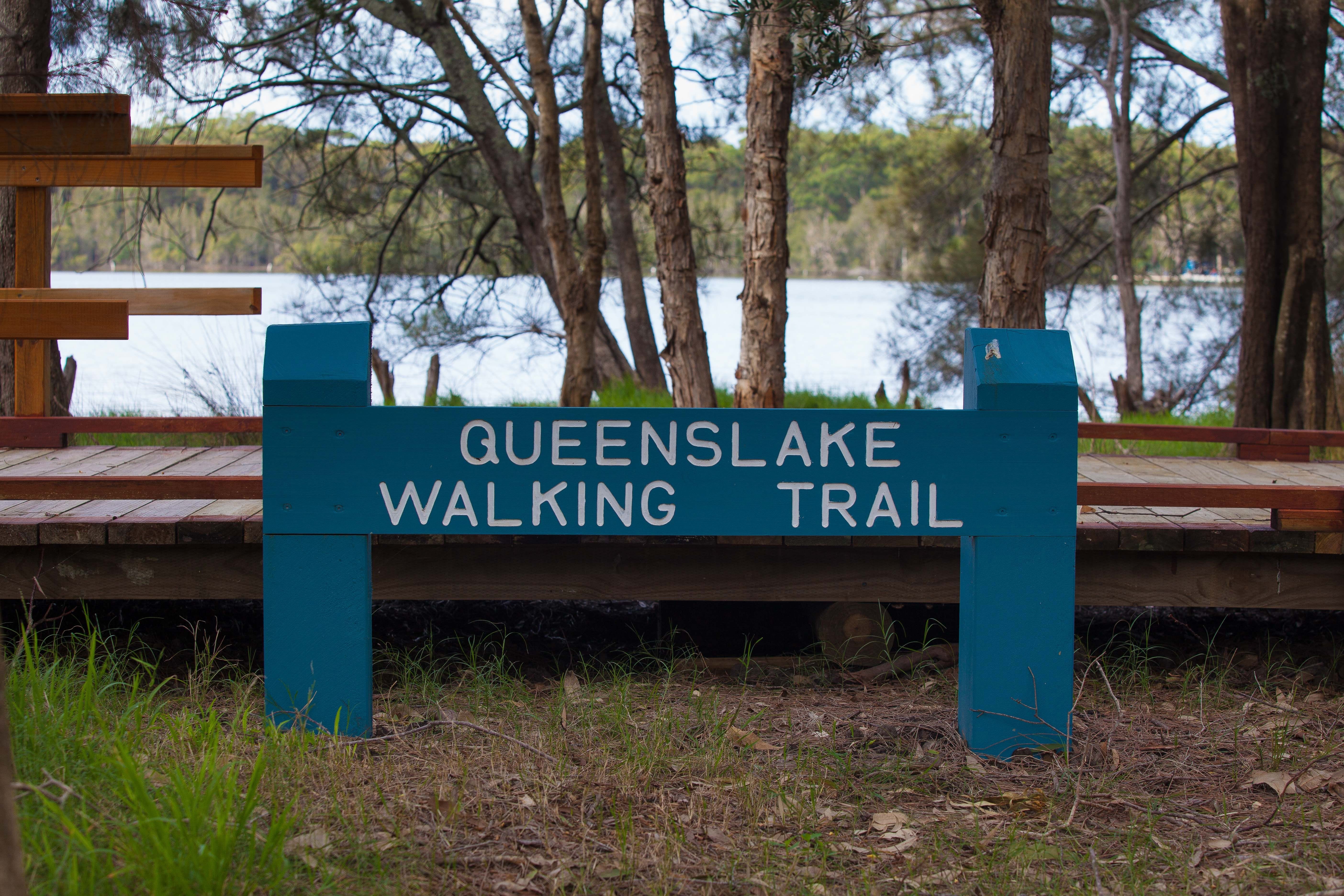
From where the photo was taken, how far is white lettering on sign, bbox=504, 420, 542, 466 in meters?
2.93

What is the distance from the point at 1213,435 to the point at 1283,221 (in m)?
2.97

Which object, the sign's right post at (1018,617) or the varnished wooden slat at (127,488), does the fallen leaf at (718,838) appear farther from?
the varnished wooden slat at (127,488)

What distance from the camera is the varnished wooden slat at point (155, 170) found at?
5.04 metres

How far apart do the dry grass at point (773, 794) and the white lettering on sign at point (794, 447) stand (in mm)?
781

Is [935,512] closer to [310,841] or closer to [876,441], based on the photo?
[876,441]

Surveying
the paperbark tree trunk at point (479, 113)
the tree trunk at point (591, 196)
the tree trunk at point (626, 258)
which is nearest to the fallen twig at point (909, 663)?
the tree trunk at point (591, 196)

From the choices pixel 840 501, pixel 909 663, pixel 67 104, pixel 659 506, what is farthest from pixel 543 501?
pixel 67 104

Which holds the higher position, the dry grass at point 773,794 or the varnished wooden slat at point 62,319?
the varnished wooden slat at point 62,319

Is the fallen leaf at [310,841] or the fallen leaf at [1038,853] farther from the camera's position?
the fallen leaf at [1038,853]

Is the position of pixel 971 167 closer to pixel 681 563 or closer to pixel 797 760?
pixel 681 563

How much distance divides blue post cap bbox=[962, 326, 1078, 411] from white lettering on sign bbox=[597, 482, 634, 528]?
941 mm

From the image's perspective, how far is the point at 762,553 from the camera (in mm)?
3949

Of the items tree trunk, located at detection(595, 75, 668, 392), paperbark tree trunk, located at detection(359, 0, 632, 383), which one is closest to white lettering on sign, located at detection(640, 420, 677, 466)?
paperbark tree trunk, located at detection(359, 0, 632, 383)

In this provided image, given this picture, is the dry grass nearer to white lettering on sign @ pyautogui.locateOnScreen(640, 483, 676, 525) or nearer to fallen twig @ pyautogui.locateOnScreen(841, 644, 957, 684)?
fallen twig @ pyautogui.locateOnScreen(841, 644, 957, 684)
